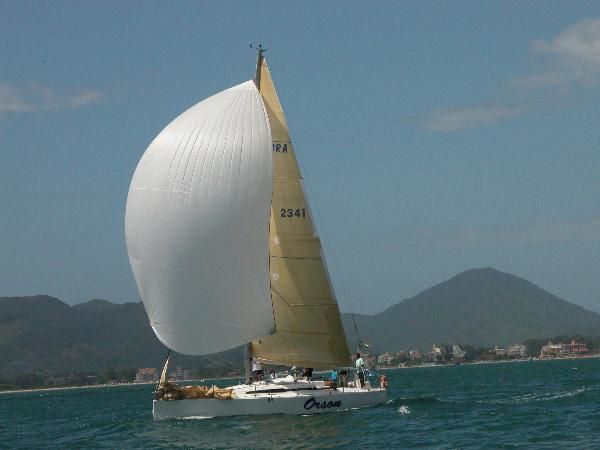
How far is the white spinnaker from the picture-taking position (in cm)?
3600

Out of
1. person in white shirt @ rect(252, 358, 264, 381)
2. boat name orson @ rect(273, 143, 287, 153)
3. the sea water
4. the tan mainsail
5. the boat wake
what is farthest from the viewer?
boat name orson @ rect(273, 143, 287, 153)

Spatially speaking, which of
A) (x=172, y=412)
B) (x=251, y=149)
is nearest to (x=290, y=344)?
(x=172, y=412)

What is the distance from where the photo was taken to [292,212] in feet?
128

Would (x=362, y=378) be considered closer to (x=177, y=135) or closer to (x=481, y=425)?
(x=481, y=425)

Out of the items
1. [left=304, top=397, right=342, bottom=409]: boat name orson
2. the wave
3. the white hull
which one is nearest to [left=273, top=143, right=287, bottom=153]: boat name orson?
the white hull

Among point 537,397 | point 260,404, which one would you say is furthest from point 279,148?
point 537,397

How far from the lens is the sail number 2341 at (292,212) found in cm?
3897

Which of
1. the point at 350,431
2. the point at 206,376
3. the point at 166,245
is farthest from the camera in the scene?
the point at 206,376

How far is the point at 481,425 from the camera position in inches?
1330

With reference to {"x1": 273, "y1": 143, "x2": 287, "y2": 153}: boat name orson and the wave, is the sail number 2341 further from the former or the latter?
the wave

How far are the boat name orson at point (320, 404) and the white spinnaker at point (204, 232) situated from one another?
9.71 ft

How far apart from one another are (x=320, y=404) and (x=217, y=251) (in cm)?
675

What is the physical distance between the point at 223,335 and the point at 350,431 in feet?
21.0

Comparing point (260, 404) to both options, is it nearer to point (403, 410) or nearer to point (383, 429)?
point (383, 429)
